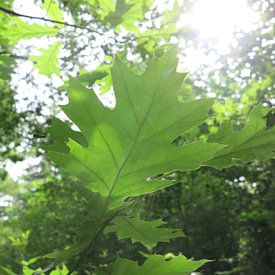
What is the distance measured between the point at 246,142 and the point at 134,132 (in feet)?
1.17

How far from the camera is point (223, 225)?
12430mm

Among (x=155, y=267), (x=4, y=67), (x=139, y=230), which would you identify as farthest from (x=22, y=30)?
(x=155, y=267)

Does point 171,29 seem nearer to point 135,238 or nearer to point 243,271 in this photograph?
point 135,238

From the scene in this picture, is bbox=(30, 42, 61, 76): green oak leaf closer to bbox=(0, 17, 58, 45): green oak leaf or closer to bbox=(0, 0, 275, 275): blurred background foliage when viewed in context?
bbox=(0, 17, 58, 45): green oak leaf

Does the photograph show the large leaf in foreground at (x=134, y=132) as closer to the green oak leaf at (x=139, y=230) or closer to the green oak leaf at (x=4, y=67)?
the green oak leaf at (x=139, y=230)

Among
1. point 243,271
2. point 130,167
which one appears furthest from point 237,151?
point 243,271

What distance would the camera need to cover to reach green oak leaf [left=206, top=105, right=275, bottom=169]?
109cm

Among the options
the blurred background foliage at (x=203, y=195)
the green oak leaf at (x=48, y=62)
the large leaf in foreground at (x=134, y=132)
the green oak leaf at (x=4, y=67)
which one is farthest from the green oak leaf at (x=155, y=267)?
the blurred background foliage at (x=203, y=195)

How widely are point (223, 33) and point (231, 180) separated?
6.95m

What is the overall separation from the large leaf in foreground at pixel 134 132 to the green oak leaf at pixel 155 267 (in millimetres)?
132

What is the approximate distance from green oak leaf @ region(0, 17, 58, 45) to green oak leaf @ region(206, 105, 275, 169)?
1.25 m

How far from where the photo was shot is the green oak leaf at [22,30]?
7.01ft

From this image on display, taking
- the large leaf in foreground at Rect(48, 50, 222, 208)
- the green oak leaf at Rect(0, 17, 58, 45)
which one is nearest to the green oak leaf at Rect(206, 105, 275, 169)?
the large leaf in foreground at Rect(48, 50, 222, 208)

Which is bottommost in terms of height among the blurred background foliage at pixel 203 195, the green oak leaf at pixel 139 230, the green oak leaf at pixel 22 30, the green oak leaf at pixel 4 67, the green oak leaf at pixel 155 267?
the green oak leaf at pixel 155 267
